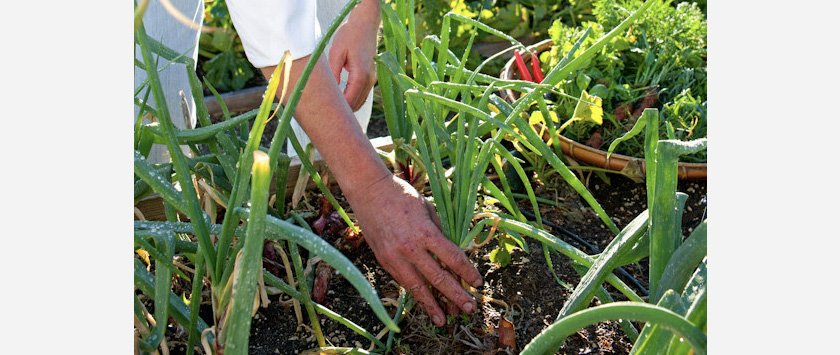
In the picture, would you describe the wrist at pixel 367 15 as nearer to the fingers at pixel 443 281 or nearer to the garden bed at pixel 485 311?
the garden bed at pixel 485 311

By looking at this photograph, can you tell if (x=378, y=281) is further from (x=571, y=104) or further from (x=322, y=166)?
(x=571, y=104)

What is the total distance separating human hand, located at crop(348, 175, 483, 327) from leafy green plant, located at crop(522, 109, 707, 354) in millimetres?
237

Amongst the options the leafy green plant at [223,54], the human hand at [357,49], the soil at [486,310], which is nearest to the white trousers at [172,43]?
the human hand at [357,49]

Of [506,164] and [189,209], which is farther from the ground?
[189,209]

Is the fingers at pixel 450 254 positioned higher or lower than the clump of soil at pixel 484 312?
higher

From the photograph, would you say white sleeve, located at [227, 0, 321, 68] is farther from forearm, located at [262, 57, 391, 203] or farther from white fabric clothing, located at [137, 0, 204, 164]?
white fabric clothing, located at [137, 0, 204, 164]

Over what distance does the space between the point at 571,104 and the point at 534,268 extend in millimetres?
523

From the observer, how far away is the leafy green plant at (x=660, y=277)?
0.67 metres

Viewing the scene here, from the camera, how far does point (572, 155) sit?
5.54 feet

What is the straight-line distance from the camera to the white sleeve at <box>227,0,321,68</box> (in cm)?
113

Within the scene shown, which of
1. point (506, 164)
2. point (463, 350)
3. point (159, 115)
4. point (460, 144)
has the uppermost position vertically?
point (159, 115)

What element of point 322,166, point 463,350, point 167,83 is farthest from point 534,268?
point 167,83

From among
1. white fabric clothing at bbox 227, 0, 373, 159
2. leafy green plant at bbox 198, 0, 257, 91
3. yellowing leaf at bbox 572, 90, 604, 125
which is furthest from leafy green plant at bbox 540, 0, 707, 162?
leafy green plant at bbox 198, 0, 257, 91

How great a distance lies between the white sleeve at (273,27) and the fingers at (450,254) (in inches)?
13.4
